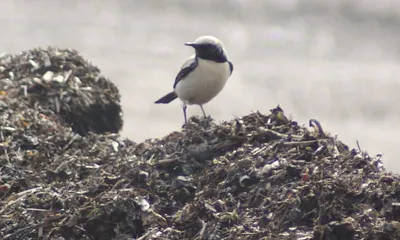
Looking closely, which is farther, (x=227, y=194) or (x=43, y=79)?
(x=43, y=79)

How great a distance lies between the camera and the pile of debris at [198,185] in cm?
570

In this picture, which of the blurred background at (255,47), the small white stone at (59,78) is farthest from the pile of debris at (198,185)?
the blurred background at (255,47)

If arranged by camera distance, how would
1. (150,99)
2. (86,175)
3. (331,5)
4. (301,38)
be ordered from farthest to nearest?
(331,5), (301,38), (150,99), (86,175)

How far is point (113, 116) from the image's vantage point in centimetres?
917

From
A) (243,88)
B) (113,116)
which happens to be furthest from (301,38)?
(113,116)

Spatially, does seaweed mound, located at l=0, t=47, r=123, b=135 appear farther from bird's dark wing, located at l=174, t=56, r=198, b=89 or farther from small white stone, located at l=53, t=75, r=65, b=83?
bird's dark wing, located at l=174, t=56, r=198, b=89

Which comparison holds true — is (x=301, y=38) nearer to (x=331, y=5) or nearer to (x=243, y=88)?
(x=331, y=5)

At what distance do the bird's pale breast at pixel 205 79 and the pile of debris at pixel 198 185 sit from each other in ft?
2.41

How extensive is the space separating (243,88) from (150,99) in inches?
64.8

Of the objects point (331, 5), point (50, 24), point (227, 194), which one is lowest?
point (227, 194)

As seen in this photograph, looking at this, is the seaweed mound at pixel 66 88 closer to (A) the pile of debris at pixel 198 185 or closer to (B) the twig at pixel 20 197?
(A) the pile of debris at pixel 198 185

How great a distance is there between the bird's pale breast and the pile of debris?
0.73 m

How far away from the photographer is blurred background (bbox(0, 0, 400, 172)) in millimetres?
15250

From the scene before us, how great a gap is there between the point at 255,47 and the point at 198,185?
12579mm
